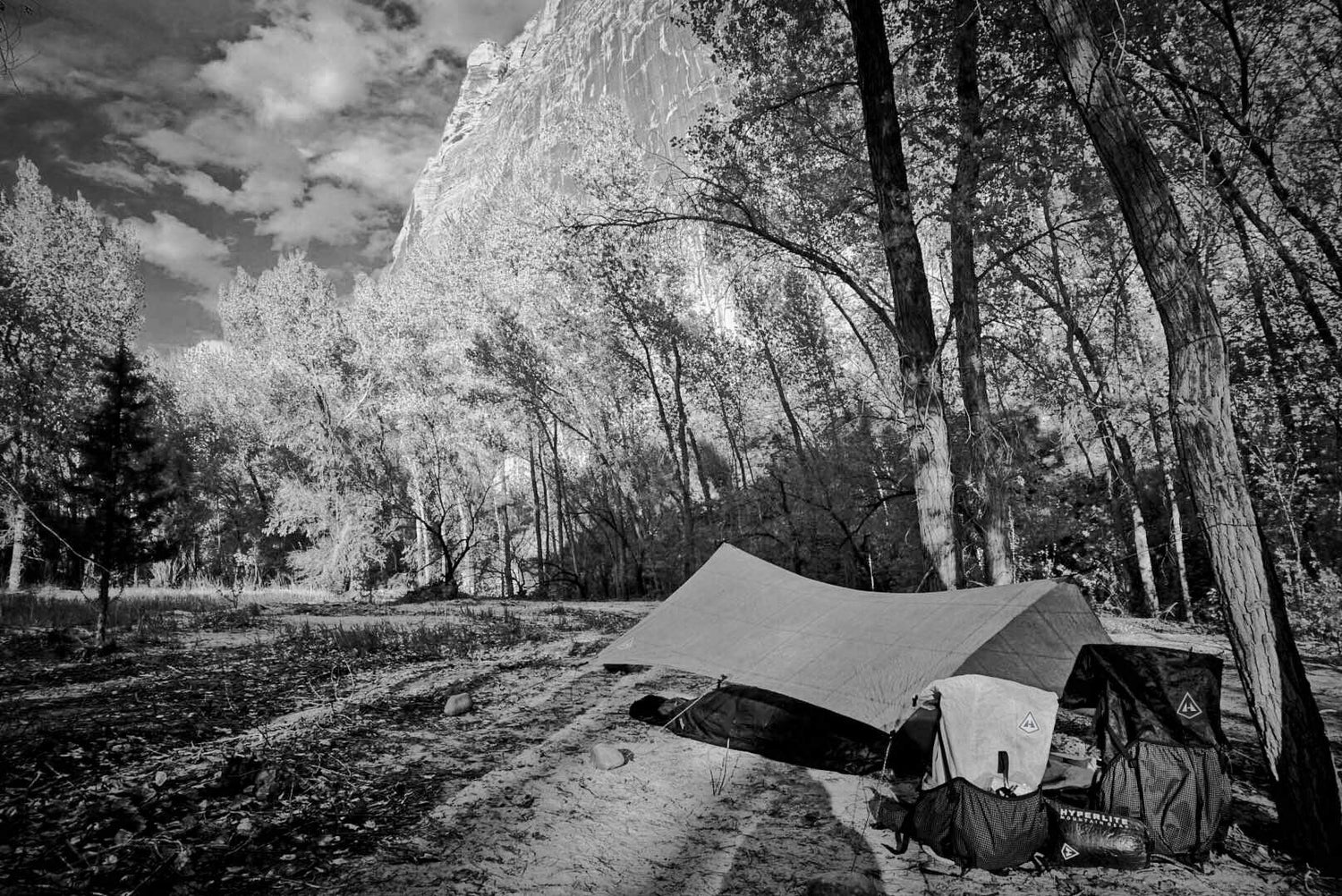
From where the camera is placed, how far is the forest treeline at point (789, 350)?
322 inches

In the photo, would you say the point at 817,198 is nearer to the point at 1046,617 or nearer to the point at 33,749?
the point at 1046,617

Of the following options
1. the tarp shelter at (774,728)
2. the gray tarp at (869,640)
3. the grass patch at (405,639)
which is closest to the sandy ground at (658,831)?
the tarp shelter at (774,728)

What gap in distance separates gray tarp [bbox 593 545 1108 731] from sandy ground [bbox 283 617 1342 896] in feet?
2.32

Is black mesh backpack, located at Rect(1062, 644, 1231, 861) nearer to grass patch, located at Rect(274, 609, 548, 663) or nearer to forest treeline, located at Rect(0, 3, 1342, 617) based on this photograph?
forest treeline, located at Rect(0, 3, 1342, 617)

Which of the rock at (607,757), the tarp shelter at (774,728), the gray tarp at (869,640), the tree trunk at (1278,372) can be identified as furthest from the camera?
the tree trunk at (1278,372)

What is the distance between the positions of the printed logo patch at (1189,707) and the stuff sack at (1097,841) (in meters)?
1.13

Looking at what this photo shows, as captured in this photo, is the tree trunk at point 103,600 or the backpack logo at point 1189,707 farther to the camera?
the tree trunk at point 103,600

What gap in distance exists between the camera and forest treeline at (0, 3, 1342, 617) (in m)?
8.19

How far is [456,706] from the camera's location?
652 cm

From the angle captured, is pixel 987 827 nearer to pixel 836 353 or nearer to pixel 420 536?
pixel 836 353

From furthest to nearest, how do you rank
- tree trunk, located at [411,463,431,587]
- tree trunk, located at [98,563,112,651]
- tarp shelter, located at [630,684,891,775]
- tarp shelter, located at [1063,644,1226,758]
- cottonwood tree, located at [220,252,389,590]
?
tree trunk, located at [411,463,431,587], cottonwood tree, located at [220,252,389,590], tree trunk, located at [98,563,112,651], tarp shelter, located at [630,684,891,775], tarp shelter, located at [1063,644,1226,758]

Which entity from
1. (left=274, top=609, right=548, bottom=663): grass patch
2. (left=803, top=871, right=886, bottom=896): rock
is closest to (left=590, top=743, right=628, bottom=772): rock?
(left=803, top=871, right=886, bottom=896): rock

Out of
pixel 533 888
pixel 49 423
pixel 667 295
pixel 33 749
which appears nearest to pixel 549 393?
pixel 667 295

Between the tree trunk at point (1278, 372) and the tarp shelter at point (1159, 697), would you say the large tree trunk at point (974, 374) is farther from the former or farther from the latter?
the tree trunk at point (1278, 372)
